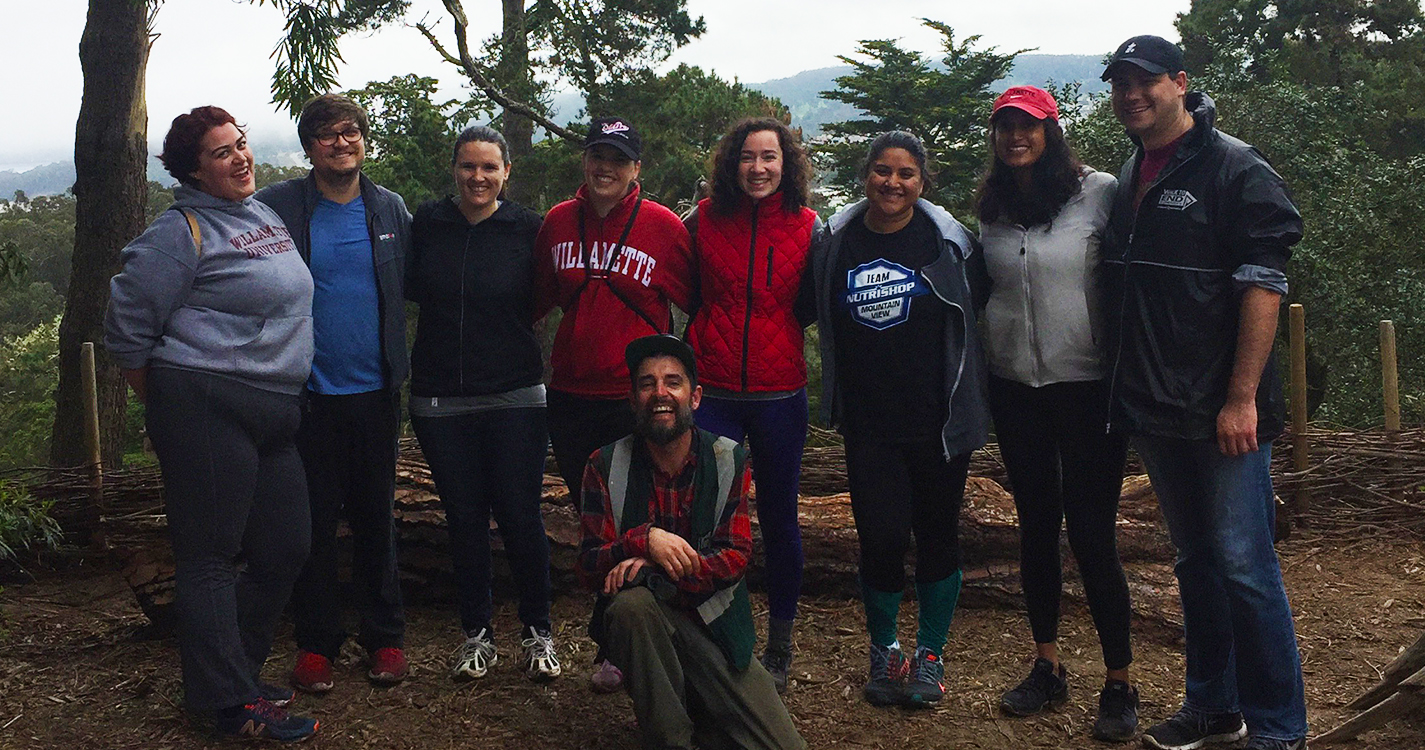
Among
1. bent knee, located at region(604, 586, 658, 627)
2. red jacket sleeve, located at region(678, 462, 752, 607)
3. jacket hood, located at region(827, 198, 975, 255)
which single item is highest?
jacket hood, located at region(827, 198, 975, 255)

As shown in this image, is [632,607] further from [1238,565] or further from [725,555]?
[1238,565]

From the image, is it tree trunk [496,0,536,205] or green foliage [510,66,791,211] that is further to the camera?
green foliage [510,66,791,211]

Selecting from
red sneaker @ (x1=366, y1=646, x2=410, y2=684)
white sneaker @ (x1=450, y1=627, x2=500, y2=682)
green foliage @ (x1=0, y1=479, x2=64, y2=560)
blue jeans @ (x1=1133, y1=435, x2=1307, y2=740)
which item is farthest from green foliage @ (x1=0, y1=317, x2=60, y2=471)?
blue jeans @ (x1=1133, y1=435, x2=1307, y2=740)

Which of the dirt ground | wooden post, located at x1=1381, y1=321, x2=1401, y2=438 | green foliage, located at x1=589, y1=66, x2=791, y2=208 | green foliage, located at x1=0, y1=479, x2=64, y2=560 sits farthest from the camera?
green foliage, located at x1=589, y1=66, x2=791, y2=208

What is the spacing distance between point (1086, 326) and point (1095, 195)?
1.36ft

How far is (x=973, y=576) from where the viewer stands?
4938mm

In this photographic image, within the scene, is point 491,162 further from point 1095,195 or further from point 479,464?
point 1095,195

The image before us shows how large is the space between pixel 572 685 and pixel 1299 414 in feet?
15.3

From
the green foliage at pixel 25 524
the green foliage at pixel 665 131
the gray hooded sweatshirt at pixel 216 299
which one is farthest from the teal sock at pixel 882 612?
the green foliage at pixel 665 131

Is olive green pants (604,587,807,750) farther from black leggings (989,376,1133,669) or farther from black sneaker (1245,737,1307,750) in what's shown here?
black sneaker (1245,737,1307,750)

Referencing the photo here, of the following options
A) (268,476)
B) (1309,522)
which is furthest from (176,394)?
(1309,522)

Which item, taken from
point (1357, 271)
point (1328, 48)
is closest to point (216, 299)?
point (1357, 271)

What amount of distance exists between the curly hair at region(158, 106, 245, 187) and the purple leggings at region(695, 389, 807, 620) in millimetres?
1781

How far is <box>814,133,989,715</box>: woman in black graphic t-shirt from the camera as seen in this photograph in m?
3.50
